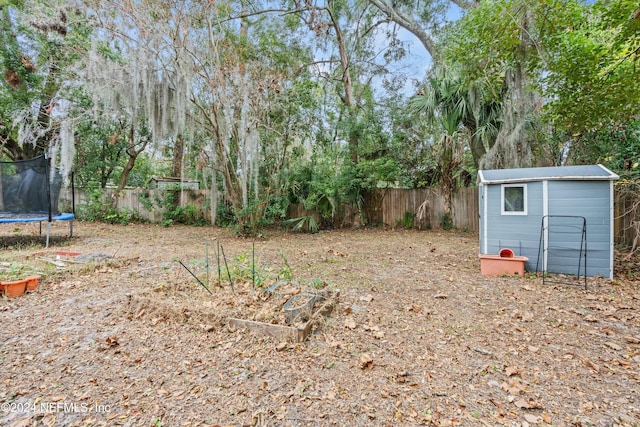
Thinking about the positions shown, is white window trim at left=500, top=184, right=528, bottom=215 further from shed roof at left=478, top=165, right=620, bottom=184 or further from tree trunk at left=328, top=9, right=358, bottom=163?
tree trunk at left=328, top=9, right=358, bottom=163

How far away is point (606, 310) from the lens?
265 centimetres

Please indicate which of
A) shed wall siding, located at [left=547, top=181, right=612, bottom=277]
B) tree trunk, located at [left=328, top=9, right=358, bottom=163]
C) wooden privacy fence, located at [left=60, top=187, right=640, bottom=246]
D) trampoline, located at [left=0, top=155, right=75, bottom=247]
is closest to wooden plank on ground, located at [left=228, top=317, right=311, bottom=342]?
shed wall siding, located at [left=547, top=181, right=612, bottom=277]

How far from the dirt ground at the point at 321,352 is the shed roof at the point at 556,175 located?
1.31m

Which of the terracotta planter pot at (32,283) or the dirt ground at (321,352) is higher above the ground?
the terracotta planter pot at (32,283)

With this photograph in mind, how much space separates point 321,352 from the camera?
1.91 m

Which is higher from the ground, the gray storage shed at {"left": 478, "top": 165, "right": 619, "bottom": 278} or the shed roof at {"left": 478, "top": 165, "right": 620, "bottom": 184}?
the shed roof at {"left": 478, "top": 165, "right": 620, "bottom": 184}

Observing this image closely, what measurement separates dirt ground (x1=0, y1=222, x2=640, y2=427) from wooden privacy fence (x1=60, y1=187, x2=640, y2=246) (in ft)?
13.4

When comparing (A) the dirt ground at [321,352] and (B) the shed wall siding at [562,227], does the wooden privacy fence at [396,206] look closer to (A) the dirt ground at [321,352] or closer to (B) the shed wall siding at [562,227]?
(B) the shed wall siding at [562,227]

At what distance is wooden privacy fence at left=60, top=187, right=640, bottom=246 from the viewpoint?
760cm

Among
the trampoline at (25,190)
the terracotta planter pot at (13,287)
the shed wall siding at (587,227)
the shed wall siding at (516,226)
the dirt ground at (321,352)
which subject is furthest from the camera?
the trampoline at (25,190)


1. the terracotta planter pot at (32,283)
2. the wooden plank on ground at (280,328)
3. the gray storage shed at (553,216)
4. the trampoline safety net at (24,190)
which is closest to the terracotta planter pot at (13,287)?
the terracotta planter pot at (32,283)

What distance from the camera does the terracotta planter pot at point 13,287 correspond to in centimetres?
282

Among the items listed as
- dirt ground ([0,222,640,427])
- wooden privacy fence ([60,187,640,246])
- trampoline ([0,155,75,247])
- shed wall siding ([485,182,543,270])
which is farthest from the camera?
wooden privacy fence ([60,187,640,246])

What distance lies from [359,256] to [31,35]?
10.1m
